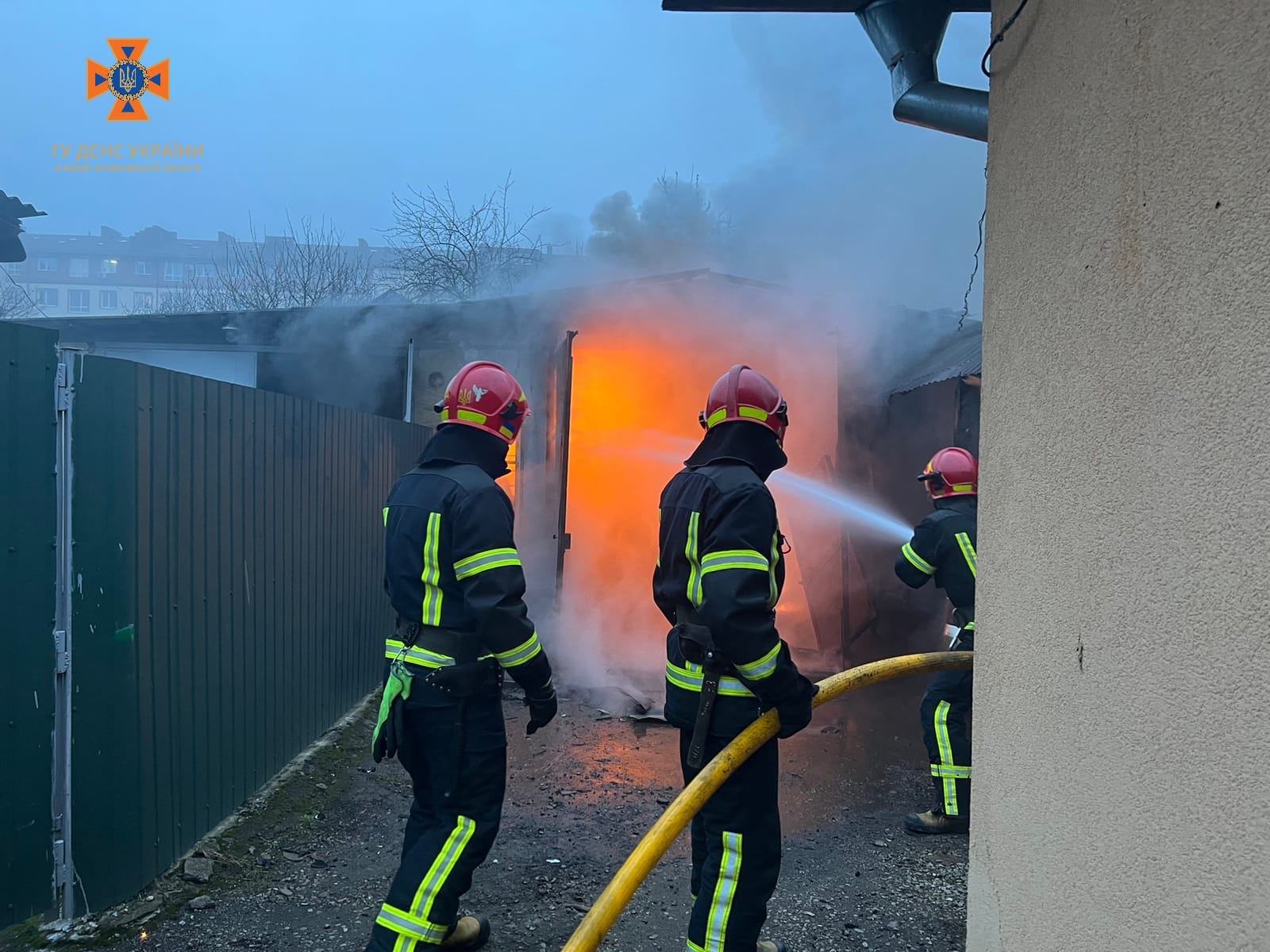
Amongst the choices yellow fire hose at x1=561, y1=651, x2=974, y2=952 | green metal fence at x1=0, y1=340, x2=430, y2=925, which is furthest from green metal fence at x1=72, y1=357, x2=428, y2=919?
yellow fire hose at x1=561, y1=651, x2=974, y2=952

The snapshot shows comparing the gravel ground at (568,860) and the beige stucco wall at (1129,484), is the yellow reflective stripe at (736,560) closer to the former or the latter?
the beige stucco wall at (1129,484)

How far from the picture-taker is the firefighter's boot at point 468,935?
10.5 ft

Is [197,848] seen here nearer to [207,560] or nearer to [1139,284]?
[207,560]

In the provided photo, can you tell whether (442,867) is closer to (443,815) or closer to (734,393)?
(443,815)

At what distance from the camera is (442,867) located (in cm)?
288

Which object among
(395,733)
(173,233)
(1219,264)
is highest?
(173,233)

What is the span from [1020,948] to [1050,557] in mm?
881

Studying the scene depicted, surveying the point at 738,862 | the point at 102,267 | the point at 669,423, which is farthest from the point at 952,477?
the point at 102,267

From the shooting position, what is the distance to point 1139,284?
142cm

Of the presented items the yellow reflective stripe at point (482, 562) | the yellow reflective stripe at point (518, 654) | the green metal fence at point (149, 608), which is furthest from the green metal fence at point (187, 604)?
the yellow reflective stripe at point (518, 654)

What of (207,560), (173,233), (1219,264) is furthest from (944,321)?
(173,233)

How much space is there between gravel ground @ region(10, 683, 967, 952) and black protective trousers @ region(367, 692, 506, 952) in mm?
571

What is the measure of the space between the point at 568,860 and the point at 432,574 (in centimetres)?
183

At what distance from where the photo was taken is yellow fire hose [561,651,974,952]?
6.79ft
